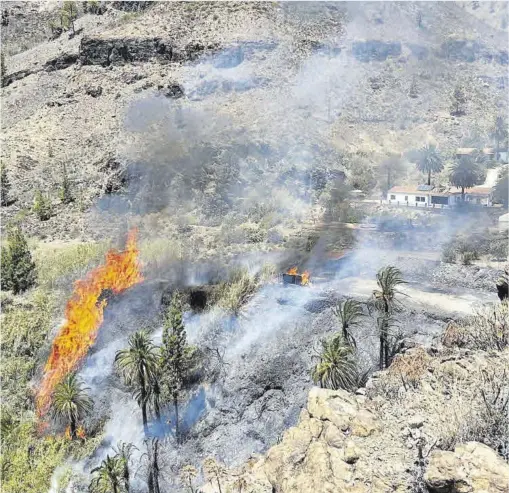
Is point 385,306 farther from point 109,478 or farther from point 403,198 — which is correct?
point 403,198

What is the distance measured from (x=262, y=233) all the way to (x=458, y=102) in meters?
44.5

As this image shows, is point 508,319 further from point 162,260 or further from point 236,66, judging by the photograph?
point 236,66

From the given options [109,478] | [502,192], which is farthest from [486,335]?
[502,192]

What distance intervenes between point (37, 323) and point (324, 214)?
31300mm

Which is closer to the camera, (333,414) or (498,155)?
(333,414)

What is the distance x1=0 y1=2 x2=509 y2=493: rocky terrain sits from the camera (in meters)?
13.8

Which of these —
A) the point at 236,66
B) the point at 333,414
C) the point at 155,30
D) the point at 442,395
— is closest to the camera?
the point at 333,414

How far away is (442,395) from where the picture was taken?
47.3ft

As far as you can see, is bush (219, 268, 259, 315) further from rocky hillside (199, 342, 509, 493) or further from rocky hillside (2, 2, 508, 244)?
rocky hillside (199, 342, 509, 493)


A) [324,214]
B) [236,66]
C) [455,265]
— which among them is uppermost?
[236,66]

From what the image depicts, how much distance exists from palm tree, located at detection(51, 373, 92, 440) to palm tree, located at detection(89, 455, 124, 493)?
545cm

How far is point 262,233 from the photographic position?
2298 inches

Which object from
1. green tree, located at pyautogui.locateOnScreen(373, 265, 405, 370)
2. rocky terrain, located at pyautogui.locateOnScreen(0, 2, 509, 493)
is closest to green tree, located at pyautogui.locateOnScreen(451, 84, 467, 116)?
rocky terrain, located at pyautogui.locateOnScreen(0, 2, 509, 493)

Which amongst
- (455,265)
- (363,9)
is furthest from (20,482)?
(363,9)
